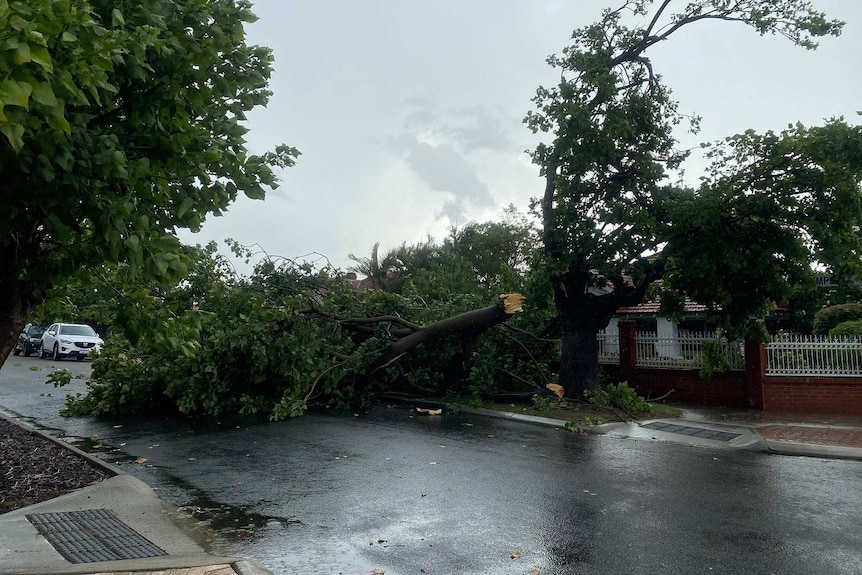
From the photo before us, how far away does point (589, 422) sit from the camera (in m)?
12.4

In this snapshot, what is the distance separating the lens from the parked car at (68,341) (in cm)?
2903

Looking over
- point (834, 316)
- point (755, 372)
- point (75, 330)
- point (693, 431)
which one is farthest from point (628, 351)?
point (75, 330)

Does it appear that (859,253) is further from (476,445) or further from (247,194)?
(247,194)

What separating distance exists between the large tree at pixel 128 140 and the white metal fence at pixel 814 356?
13.0 m

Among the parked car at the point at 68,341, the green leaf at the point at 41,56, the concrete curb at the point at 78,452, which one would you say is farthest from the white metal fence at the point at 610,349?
the parked car at the point at 68,341

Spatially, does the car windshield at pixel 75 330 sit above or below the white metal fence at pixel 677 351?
A: above

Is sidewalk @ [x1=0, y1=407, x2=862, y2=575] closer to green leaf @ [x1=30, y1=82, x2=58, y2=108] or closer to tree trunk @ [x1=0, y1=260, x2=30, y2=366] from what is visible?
tree trunk @ [x1=0, y1=260, x2=30, y2=366]

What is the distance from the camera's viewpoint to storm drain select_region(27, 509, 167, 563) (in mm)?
5055

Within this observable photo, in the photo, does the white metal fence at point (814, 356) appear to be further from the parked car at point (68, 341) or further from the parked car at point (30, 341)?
the parked car at point (30, 341)

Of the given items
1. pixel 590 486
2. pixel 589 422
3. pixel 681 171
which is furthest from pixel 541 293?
pixel 590 486

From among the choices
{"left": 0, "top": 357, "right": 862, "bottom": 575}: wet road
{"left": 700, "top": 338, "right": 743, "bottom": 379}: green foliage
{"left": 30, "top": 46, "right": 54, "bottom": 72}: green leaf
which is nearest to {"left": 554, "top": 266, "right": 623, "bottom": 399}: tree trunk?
{"left": 700, "top": 338, "right": 743, "bottom": 379}: green foliage

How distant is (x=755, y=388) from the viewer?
14.9 meters

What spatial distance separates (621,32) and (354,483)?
34.3ft

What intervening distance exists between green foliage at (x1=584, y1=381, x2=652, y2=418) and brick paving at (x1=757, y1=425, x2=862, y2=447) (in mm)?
2208
